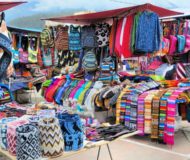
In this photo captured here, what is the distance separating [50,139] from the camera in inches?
74.4

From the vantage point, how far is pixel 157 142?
3.84m

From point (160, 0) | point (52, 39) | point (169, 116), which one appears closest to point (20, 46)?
point (52, 39)

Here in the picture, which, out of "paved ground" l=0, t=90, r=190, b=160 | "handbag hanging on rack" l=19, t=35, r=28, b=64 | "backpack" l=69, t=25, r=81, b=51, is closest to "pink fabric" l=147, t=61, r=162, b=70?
"backpack" l=69, t=25, r=81, b=51

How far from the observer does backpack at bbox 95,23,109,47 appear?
432cm

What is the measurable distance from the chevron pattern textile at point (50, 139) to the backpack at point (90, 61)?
2597mm

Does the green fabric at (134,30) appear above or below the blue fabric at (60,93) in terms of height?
above

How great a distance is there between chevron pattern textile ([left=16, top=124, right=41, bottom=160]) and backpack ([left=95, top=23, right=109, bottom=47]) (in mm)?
2670

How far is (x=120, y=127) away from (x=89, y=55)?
2051 mm

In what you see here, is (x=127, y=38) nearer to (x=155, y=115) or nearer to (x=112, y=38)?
(x=112, y=38)

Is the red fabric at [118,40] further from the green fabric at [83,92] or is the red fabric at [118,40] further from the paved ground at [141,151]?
the paved ground at [141,151]

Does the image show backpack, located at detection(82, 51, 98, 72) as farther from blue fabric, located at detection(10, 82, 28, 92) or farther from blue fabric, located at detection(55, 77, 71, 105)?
blue fabric, located at detection(10, 82, 28, 92)

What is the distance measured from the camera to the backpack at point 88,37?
14.4 ft

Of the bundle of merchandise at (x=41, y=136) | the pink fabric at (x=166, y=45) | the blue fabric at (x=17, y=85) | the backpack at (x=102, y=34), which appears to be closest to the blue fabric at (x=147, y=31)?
the backpack at (x=102, y=34)

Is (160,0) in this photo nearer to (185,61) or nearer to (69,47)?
(185,61)
